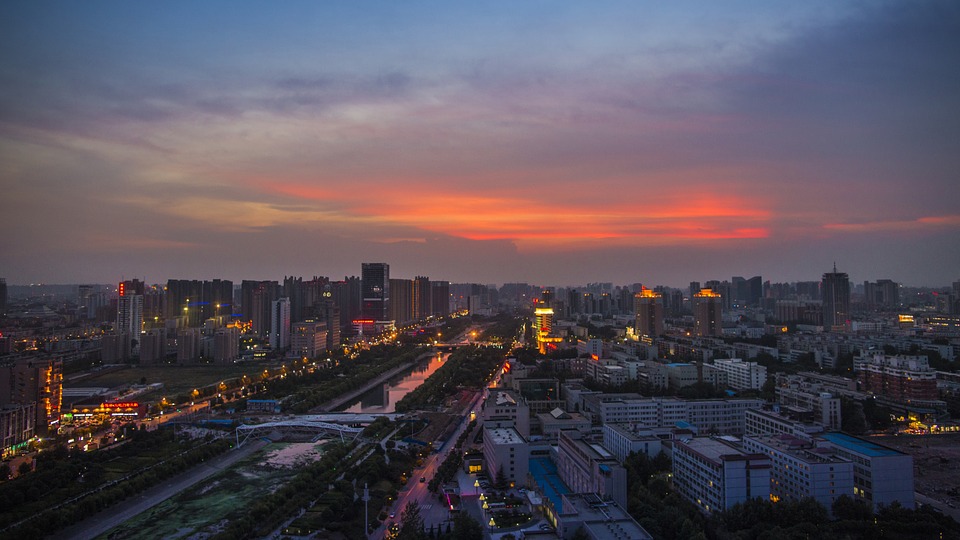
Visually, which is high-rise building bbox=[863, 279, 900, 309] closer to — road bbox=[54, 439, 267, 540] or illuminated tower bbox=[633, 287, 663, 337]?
illuminated tower bbox=[633, 287, 663, 337]

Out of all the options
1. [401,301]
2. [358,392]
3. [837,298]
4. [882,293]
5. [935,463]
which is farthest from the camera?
[882,293]

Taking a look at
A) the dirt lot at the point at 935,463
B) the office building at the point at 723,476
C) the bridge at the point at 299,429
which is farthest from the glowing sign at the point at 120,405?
the dirt lot at the point at 935,463

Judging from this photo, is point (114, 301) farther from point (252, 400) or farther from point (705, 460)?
point (705, 460)

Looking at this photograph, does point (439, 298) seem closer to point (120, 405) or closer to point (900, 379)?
point (120, 405)

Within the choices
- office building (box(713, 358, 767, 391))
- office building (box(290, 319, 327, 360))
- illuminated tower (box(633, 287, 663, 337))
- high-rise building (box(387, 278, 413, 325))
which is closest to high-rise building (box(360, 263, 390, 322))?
high-rise building (box(387, 278, 413, 325))

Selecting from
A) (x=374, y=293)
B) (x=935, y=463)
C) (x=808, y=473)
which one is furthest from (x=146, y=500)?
(x=374, y=293)

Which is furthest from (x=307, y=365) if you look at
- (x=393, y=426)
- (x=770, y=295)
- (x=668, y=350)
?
(x=770, y=295)
